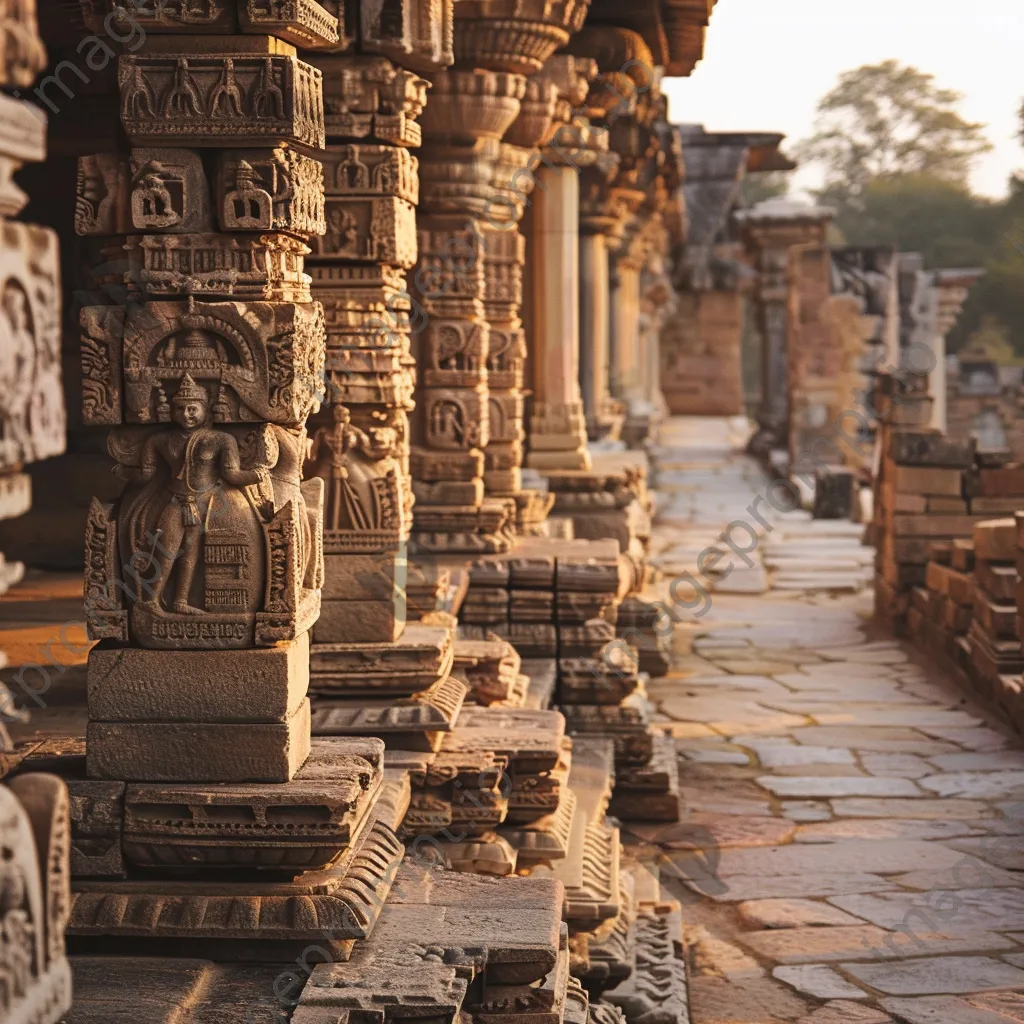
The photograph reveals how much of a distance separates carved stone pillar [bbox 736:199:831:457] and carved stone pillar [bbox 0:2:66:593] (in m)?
19.7

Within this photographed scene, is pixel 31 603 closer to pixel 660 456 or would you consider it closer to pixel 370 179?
pixel 370 179

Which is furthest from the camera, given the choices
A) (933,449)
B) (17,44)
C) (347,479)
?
(933,449)

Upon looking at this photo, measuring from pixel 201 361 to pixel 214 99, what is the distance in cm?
A: 59

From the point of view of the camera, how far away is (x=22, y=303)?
6.91 ft

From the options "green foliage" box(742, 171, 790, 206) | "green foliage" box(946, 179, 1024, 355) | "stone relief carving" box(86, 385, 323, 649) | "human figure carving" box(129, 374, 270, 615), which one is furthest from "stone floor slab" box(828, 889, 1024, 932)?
"green foliage" box(742, 171, 790, 206)

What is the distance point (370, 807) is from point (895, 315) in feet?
62.6

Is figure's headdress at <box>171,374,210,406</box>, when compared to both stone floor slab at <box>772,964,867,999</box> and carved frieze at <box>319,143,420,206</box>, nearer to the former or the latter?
carved frieze at <box>319,143,420,206</box>

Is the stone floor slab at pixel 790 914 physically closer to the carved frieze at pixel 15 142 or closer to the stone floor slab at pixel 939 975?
the stone floor slab at pixel 939 975

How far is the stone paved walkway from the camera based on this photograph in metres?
5.35

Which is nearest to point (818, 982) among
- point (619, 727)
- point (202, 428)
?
point (619, 727)

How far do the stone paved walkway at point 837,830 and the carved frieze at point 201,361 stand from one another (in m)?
2.47

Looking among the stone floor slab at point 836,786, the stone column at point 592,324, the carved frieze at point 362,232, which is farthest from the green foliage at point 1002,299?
the carved frieze at point 362,232

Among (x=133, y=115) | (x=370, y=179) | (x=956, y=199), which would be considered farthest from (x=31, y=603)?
(x=956, y=199)

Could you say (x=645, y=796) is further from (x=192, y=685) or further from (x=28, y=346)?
(x=28, y=346)
